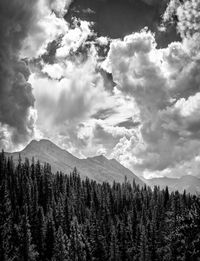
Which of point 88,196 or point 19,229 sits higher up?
point 88,196

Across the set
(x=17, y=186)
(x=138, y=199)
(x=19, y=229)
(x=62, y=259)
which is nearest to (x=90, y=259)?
(x=62, y=259)

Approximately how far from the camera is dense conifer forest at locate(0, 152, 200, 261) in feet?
114

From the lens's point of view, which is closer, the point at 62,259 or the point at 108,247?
the point at 62,259

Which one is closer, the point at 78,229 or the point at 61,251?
the point at 61,251

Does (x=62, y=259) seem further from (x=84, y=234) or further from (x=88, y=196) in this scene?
(x=88, y=196)

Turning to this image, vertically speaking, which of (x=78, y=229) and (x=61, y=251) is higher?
(x=78, y=229)

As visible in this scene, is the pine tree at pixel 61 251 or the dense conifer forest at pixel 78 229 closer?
the dense conifer forest at pixel 78 229

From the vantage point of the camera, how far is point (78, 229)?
97.9 m

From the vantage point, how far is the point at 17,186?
511 feet

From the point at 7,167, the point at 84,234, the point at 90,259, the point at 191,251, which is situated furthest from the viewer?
the point at 7,167

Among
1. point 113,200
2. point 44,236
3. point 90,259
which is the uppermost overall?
point 113,200

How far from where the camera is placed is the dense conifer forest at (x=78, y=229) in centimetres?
3472

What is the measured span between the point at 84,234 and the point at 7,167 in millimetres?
83916

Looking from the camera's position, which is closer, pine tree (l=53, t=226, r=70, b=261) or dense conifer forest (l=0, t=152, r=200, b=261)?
dense conifer forest (l=0, t=152, r=200, b=261)
